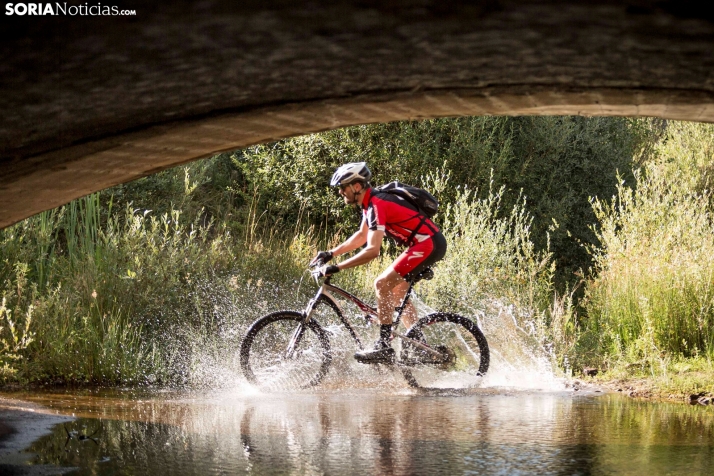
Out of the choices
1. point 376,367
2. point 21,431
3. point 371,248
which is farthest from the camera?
point 376,367

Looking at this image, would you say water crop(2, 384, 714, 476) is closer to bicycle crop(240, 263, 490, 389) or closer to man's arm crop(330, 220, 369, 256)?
bicycle crop(240, 263, 490, 389)

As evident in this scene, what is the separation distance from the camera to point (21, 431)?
569 centimetres

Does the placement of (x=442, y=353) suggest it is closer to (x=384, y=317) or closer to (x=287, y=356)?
(x=384, y=317)

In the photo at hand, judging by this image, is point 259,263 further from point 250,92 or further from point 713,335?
point 250,92

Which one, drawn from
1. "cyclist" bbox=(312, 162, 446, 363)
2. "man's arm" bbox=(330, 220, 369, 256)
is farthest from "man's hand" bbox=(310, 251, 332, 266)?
"man's arm" bbox=(330, 220, 369, 256)

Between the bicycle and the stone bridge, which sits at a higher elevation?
the stone bridge

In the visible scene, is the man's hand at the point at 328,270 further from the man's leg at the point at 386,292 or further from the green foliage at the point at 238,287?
the green foliage at the point at 238,287

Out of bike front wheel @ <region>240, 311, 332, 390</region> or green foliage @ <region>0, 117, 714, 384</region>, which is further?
green foliage @ <region>0, 117, 714, 384</region>

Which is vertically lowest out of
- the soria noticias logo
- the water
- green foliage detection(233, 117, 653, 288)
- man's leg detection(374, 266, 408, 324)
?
the water

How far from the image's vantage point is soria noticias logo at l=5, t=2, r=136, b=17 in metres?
2.14

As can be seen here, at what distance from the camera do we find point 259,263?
1168cm

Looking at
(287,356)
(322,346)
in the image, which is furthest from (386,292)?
(287,356)

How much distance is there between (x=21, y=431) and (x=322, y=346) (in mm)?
3330

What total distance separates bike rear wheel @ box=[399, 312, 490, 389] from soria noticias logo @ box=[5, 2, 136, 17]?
665 centimetres
